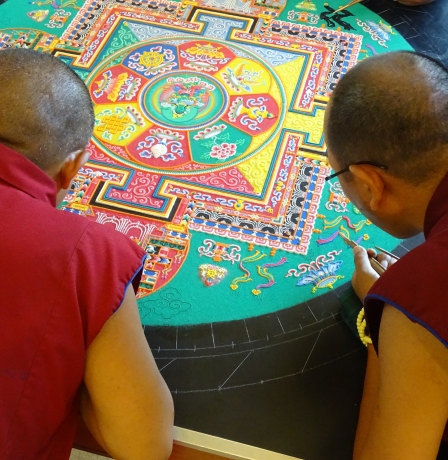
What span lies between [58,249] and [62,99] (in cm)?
39

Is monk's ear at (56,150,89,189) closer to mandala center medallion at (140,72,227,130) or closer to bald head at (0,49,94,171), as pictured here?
bald head at (0,49,94,171)

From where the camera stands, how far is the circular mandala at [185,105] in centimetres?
235

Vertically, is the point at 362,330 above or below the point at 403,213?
below

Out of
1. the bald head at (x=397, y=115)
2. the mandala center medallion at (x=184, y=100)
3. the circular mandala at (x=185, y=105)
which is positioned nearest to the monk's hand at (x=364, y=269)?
the bald head at (x=397, y=115)

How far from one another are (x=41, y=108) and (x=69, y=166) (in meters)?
0.15

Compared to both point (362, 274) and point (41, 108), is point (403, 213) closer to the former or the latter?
point (362, 274)

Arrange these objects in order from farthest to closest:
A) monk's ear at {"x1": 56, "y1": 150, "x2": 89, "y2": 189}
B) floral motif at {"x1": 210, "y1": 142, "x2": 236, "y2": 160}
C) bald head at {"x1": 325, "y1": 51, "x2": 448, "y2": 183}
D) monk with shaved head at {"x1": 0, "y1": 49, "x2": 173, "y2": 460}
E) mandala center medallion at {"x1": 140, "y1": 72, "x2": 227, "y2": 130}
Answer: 1. mandala center medallion at {"x1": 140, "y1": 72, "x2": 227, "y2": 130}
2. floral motif at {"x1": 210, "y1": 142, "x2": 236, "y2": 160}
3. monk's ear at {"x1": 56, "y1": 150, "x2": 89, "y2": 189}
4. bald head at {"x1": 325, "y1": 51, "x2": 448, "y2": 183}
5. monk with shaved head at {"x1": 0, "y1": 49, "x2": 173, "y2": 460}

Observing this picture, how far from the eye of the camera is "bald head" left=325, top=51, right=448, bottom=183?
1235 mm

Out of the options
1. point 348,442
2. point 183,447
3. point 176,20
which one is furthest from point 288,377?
point 176,20

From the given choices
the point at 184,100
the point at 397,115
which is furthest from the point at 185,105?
the point at 397,115

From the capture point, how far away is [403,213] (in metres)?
1.37

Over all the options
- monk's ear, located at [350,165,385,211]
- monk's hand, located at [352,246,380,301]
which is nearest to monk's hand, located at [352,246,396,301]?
monk's hand, located at [352,246,380,301]

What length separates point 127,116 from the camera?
2.48 meters

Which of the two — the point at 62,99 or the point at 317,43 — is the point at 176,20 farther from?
the point at 62,99
